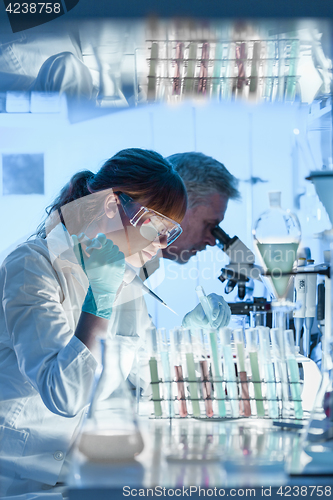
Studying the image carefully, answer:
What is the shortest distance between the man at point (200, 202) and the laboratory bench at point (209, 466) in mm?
782

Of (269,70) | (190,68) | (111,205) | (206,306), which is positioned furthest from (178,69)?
(206,306)

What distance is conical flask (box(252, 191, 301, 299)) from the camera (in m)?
1.37

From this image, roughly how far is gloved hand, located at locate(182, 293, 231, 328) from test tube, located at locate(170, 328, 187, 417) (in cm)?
23

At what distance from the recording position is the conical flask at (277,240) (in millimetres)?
1367

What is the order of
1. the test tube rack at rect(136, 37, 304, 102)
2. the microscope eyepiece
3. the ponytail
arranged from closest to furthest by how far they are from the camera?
the test tube rack at rect(136, 37, 304, 102), the ponytail, the microscope eyepiece

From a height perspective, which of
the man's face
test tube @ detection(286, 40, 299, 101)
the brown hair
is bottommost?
the man's face

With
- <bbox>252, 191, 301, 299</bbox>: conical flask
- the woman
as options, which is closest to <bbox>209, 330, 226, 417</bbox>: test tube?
the woman

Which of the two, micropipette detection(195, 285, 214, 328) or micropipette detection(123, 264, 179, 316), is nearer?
micropipette detection(195, 285, 214, 328)

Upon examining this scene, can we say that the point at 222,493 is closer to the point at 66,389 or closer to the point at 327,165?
the point at 66,389

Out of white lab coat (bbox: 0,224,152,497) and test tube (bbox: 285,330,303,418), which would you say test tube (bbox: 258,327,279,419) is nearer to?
test tube (bbox: 285,330,303,418)

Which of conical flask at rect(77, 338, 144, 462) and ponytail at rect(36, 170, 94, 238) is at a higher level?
ponytail at rect(36, 170, 94, 238)

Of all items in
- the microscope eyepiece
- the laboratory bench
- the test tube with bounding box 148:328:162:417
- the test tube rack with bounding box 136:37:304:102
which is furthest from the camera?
the microscope eyepiece

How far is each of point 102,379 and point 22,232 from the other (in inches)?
33.3

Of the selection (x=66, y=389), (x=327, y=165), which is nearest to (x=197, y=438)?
(x=66, y=389)
